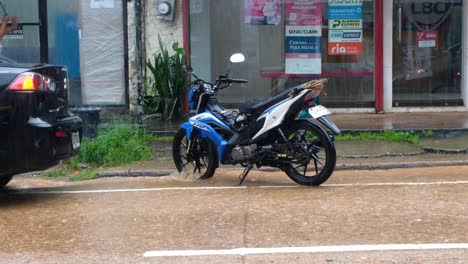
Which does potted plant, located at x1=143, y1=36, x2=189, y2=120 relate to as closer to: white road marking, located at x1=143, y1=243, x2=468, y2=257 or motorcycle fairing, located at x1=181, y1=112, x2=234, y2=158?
motorcycle fairing, located at x1=181, y1=112, x2=234, y2=158

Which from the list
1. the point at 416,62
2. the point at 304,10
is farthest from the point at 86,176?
the point at 416,62

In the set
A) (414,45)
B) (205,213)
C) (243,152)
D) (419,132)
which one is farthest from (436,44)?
(205,213)

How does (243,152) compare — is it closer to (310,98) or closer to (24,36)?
(310,98)

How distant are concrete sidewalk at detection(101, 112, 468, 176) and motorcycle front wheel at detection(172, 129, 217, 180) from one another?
13.8 inches

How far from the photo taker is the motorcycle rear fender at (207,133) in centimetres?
789

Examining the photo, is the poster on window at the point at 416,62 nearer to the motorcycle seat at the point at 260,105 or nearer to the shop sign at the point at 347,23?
the shop sign at the point at 347,23

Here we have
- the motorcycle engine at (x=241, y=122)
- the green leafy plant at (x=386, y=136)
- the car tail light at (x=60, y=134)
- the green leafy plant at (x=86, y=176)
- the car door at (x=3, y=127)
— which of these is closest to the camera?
the car door at (x=3, y=127)

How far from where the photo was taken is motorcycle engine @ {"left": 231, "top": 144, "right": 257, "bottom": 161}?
769cm

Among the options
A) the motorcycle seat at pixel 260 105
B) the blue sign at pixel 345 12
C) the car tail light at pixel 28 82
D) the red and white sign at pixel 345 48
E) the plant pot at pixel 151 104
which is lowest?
the plant pot at pixel 151 104

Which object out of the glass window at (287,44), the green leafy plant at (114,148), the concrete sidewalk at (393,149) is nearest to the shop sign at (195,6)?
the glass window at (287,44)

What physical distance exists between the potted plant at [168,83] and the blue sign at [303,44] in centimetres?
204

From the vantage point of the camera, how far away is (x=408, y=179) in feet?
26.5

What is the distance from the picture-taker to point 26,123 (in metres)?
6.87

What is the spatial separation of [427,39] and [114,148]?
6.45 metres
